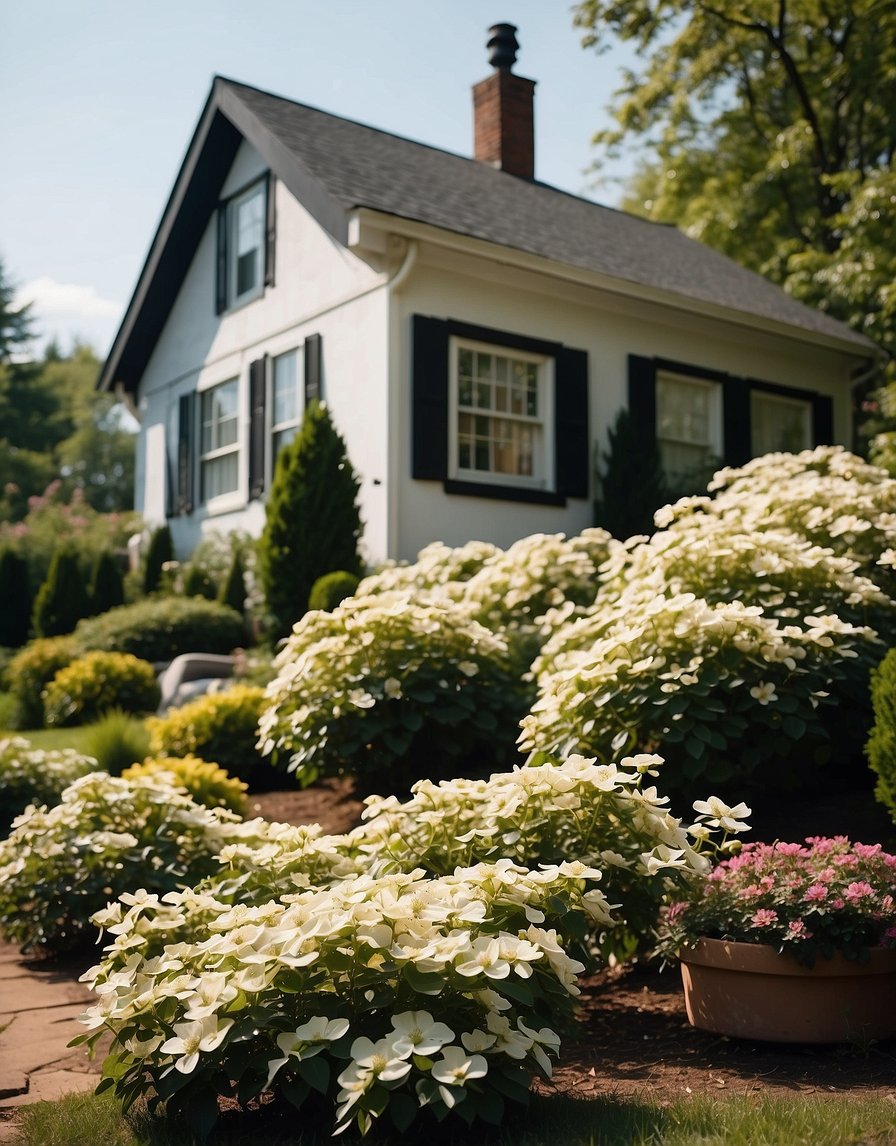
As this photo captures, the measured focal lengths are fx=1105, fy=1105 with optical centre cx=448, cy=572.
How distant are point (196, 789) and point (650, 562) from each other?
2.73 m

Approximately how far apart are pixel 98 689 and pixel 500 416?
466 centimetres

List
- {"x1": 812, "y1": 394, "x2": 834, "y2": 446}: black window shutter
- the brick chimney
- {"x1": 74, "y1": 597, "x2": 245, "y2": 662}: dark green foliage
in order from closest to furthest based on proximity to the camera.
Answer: {"x1": 74, "y1": 597, "x2": 245, "y2": 662}: dark green foliage, {"x1": 812, "y1": 394, "x2": 834, "y2": 446}: black window shutter, the brick chimney

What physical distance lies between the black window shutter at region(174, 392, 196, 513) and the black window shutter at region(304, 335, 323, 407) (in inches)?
118

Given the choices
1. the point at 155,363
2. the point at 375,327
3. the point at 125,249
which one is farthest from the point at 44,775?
the point at 125,249

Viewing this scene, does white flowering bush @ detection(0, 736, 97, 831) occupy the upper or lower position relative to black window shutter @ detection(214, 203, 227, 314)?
lower

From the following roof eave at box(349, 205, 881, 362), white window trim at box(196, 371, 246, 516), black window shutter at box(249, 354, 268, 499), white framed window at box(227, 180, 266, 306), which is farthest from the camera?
white framed window at box(227, 180, 266, 306)

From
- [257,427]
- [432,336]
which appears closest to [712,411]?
[432,336]

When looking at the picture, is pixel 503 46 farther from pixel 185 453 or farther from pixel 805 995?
pixel 805 995

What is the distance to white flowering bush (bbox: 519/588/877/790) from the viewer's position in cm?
419

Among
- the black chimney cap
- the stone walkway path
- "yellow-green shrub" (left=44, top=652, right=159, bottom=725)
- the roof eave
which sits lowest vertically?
the stone walkway path

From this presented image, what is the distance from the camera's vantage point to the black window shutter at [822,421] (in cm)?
1423

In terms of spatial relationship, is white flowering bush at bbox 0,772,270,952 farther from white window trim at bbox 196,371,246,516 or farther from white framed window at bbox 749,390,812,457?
white framed window at bbox 749,390,812,457

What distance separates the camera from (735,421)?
42.9ft

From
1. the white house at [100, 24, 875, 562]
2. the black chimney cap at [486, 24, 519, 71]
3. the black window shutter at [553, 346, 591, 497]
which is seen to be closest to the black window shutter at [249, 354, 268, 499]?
the white house at [100, 24, 875, 562]
